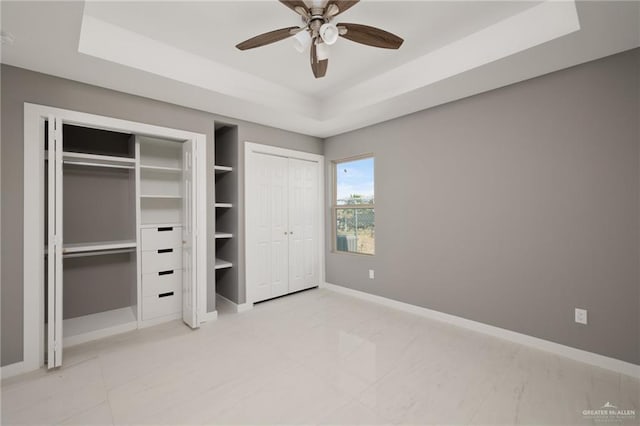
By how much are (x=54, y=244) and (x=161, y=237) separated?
42.0 inches

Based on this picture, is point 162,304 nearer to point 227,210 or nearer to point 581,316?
point 227,210

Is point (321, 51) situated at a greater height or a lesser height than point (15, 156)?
greater

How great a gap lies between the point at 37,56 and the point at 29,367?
244 centimetres

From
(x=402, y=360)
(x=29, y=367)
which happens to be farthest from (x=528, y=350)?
(x=29, y=367)

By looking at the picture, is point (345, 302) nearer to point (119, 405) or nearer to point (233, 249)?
point (233, 249)

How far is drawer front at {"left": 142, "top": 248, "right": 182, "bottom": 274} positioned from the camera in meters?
3.23

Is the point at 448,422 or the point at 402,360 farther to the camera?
the point at 402,360

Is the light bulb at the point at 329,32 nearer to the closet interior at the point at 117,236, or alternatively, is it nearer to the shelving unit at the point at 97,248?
the closet interior at the point at 117,236

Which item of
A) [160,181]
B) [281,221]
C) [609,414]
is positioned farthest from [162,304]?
[609,414]

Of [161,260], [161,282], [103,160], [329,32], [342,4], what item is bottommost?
[161,282]

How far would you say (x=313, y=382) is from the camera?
2154mm

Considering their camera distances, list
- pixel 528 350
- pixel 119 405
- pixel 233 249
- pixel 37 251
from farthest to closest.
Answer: pixel 233 249
pixel 528 350
pixel 37 251
pixel 119 405

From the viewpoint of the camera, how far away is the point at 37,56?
7.14 ft

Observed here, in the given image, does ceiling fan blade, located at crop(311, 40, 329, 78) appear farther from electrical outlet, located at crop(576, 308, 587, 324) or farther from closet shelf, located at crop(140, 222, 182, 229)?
electrical outlet, located at crop(576, 308, 587, 324)
